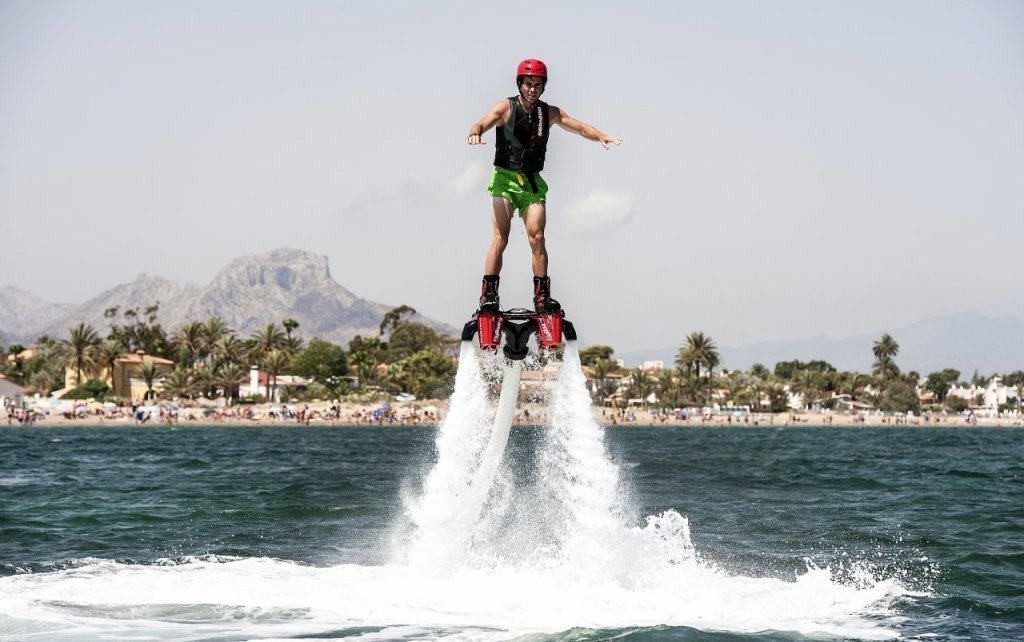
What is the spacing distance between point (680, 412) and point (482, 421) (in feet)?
588

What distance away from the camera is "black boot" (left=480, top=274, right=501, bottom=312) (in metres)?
16.5

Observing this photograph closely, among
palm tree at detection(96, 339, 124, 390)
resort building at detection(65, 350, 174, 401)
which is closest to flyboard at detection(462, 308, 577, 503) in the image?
palm tree at detection(96, 339, 124, 390)

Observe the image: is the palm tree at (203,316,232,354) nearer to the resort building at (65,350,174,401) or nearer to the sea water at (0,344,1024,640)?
the resort building at (65,350,174,401)

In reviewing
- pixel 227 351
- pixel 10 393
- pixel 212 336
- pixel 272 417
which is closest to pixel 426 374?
pixel 272 417

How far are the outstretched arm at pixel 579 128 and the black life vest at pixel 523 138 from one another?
163 millimetres

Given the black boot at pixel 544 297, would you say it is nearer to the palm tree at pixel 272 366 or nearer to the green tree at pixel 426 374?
the green tree at pixel 426 374

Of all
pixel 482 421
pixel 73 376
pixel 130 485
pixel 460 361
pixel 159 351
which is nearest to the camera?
pixel 460 361

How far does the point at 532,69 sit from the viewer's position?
624 inches

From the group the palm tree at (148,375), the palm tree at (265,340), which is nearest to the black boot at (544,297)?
the palm tree at (148,375)

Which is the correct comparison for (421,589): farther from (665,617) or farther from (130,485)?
(130,485)

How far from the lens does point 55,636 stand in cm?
1814

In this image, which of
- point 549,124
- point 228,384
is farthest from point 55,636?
point 228,384

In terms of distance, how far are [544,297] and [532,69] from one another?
3382 mm

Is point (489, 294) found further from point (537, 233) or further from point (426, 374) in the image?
point (426, 374)
